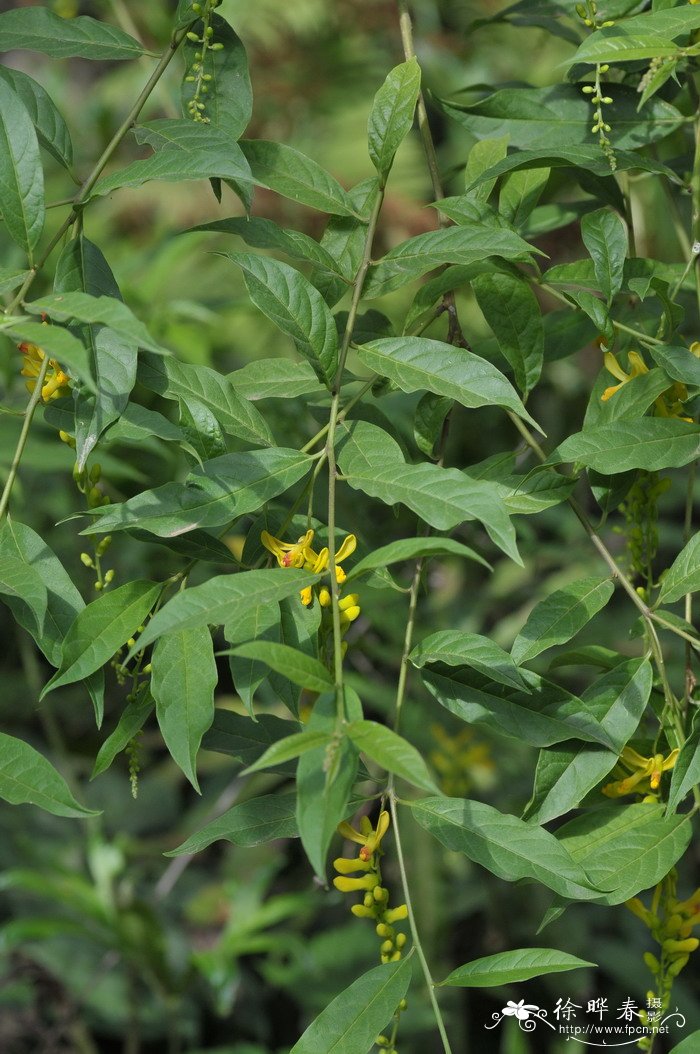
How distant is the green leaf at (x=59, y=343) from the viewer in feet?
1.30

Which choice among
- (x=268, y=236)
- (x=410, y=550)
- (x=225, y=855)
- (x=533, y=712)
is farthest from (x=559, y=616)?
(x=225, y=855)

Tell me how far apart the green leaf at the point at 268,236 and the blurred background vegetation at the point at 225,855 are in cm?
40

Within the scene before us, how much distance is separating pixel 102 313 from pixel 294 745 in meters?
0.20

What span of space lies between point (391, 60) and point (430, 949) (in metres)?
3.29

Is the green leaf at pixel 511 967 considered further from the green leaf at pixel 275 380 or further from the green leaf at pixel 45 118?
the green leaf at pixel 45 118

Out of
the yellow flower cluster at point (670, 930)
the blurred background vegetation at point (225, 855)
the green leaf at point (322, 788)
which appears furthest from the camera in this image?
the blurred background vegetation at point (225, 855)

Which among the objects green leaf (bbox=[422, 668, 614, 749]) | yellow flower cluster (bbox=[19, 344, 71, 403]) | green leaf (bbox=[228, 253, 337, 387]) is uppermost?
green leaf (bbox=[228, 253, 337, 387])

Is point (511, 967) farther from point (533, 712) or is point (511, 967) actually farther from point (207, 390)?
point (207, 390)

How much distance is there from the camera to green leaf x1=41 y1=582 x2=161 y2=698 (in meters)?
0.50

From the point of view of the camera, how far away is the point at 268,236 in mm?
552

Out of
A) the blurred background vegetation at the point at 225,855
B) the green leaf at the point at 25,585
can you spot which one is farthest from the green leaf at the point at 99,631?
the blurred background vegetation at the point at 225,855

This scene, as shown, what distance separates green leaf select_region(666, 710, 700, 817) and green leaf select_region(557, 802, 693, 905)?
0.02 metres

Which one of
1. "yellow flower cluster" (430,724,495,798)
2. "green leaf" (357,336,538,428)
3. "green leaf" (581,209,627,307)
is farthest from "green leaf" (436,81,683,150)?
"yellow flower cluster" (430,724,495,798)

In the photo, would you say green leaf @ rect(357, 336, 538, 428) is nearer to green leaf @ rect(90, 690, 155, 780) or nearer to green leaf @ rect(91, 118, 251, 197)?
green leaf @ rect(91, 118, 251, 197)
